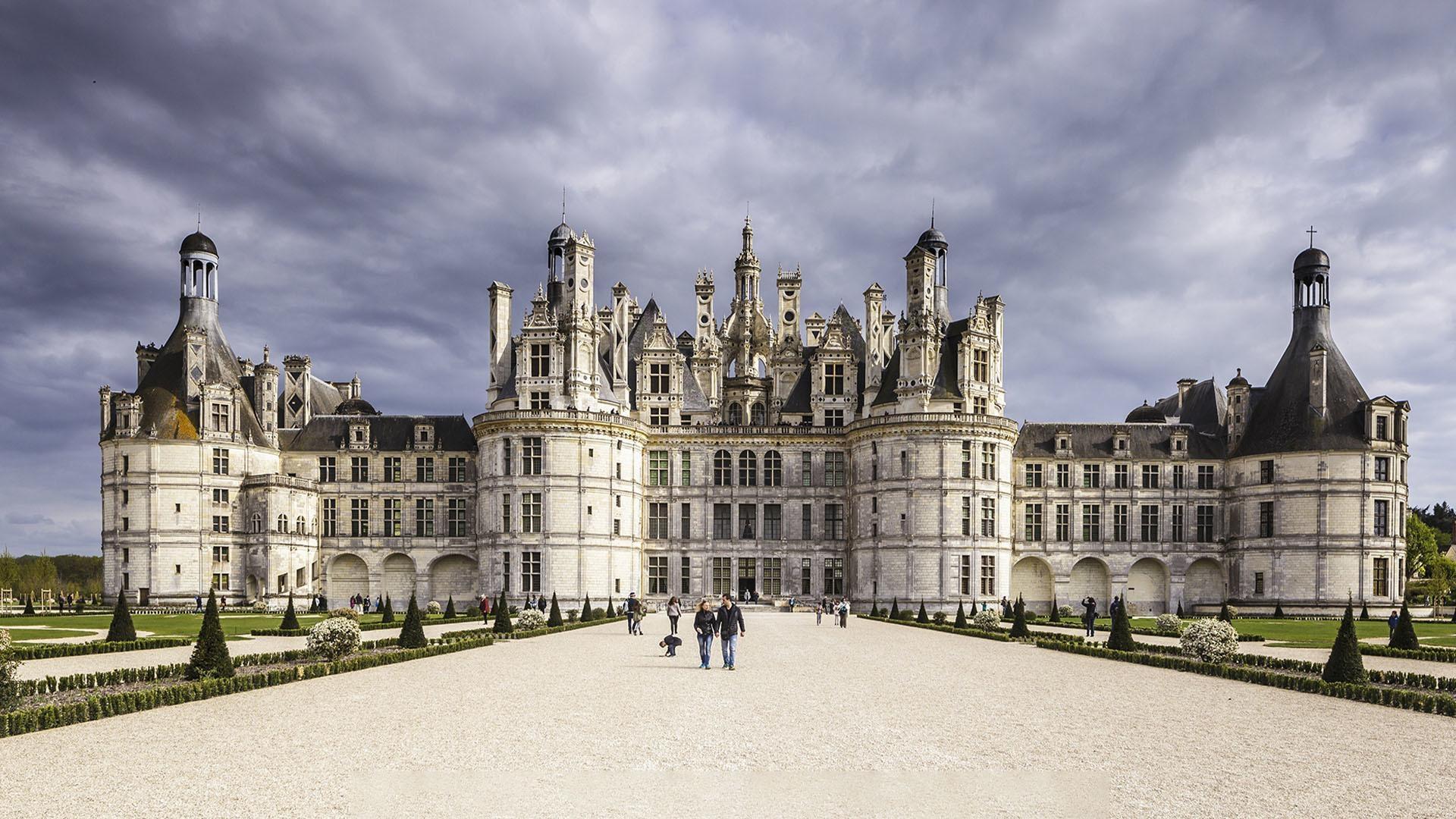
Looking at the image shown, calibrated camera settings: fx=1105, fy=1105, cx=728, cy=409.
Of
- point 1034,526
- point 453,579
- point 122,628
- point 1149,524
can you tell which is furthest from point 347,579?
point 1149,524

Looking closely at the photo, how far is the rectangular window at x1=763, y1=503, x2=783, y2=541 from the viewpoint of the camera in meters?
77.4

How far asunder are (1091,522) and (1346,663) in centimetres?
5354

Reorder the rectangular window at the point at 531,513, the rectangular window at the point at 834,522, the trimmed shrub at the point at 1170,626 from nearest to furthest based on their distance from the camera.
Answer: the trimmed shrub at the point at 1170,626 < the rectangular window at the point at 531,513 < the rectangular window at the point at 834,522

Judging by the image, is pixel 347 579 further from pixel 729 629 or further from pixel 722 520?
pixel 729 629

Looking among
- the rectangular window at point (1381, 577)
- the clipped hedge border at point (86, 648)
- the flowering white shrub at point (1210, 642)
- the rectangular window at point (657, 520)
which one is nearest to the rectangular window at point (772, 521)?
the rectangular window at point (657, 520)

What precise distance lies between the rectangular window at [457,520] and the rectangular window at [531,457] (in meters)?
8.50

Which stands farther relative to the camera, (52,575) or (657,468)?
(52,575)

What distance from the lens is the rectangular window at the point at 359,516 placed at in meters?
77.5

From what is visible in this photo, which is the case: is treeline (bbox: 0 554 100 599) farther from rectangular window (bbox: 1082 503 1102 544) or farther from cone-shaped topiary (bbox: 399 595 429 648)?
rectangular window (bbox: 1082 503 1102 544)

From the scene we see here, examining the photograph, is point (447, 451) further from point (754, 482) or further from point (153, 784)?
point (153, 784)

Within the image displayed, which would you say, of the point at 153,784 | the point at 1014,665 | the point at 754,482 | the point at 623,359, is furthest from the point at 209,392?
the point at 153,784

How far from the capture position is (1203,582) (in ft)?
254

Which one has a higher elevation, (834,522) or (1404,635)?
(834,522)

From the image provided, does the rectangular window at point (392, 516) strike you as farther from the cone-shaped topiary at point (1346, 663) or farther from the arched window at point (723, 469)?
the cone-shaped topiary at point (1346, 663)
